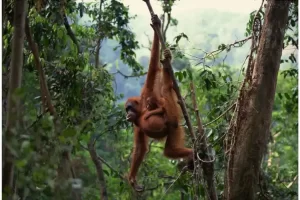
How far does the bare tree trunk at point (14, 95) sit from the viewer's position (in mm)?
1782

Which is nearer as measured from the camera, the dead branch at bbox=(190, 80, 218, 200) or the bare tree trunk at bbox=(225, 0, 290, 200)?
the bare tree trunk at bbox=(225, 0, 290, 200)

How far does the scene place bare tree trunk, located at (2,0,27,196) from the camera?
178cm

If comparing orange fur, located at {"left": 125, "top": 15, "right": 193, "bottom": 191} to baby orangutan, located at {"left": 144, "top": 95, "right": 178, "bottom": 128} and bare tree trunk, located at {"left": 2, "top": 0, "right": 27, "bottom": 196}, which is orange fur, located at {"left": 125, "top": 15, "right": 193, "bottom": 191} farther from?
bare tree trunk, located at {"left": 2, "top": 0, "right": 27, "bottom": 196}

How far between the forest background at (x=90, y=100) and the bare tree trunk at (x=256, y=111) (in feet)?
0.79

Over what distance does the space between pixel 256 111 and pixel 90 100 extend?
2.67 meters

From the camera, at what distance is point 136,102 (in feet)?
14.1

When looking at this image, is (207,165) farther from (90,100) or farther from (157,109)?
(90,100)

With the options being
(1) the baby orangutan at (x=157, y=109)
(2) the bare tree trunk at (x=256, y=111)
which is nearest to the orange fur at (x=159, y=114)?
(1) the baby orangutan at (x=157, y=109)

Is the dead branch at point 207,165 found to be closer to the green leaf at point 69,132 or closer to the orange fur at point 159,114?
the orange fur at point 159,114

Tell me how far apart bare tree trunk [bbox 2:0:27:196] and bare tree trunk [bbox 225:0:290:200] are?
124 centimetres

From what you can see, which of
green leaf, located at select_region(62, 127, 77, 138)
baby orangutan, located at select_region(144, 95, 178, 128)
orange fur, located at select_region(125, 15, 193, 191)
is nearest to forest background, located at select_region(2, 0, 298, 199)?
green leaf, located at select_region(62, 127, 77, 138)

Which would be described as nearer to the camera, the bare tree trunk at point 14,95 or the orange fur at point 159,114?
the bare tree trunk at point 14,95

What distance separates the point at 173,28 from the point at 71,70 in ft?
12.9

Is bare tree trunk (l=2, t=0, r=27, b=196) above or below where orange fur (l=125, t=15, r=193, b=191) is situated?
below
